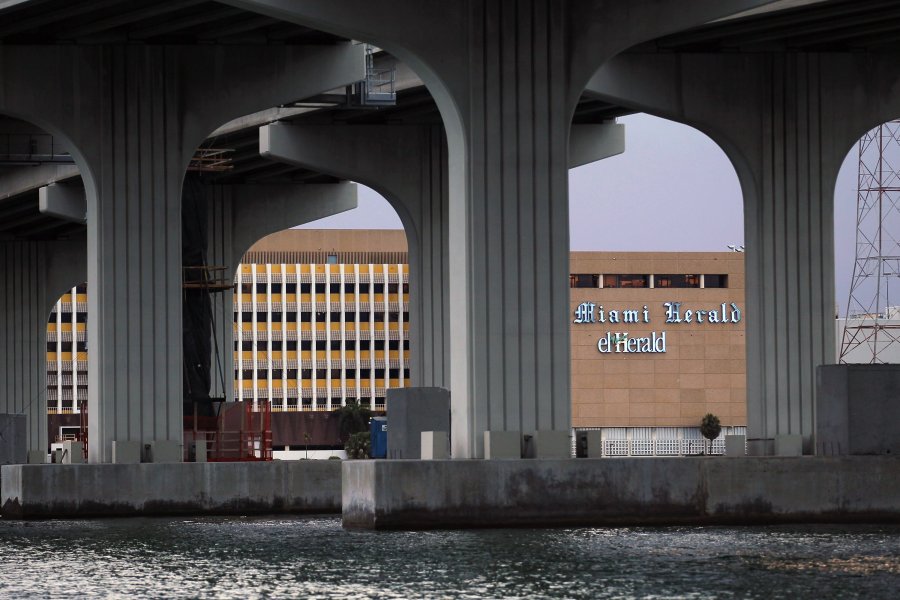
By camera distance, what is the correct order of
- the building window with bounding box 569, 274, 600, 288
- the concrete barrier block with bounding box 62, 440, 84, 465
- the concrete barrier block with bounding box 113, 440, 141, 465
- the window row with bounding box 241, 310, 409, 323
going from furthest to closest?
the window row with bounding box 241, 310, 409, 323 → the building window with bounding box 569, 274, 600, 288 → the concrete barrier block with bounding box 62, 440, 84, 465 → the concrete barrier block with bounding box 113, 440, 141, 465

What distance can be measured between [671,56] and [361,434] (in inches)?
3211

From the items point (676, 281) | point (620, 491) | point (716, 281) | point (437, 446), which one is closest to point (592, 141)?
point (437, 446)

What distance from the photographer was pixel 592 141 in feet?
215

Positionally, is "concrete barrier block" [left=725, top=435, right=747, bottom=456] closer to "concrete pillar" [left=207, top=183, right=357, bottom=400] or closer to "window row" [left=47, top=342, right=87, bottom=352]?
"concrete pillar" [left=207, top=183, right=357, bottom=400]

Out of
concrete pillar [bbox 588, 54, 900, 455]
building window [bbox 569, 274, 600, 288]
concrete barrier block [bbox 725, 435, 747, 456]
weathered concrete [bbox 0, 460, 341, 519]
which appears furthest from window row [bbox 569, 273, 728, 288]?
concrete barrier block [bbox 725, 435, 747, 456]

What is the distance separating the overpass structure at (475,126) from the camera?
42000mm

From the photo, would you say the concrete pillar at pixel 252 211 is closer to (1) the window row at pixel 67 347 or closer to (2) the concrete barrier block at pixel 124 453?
(2) the concrete barrier block at pixel 124 453

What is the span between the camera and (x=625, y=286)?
150 metres

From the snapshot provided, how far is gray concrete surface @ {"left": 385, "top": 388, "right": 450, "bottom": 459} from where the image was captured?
4806 centimetres

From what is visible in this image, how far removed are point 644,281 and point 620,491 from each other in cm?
11151

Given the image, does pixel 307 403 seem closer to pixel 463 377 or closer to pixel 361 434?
pixel 361 434

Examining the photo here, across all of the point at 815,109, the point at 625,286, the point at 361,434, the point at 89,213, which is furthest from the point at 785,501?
the point at 625,286

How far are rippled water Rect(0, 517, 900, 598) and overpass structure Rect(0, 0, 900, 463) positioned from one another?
5241 mm

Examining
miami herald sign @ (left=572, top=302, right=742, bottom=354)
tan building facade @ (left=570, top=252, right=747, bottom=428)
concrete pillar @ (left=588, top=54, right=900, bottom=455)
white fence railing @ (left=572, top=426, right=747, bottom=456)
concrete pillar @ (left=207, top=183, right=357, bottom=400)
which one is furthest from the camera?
miami herald sign @ (left=572, top=302, right=742, bottom=354)
